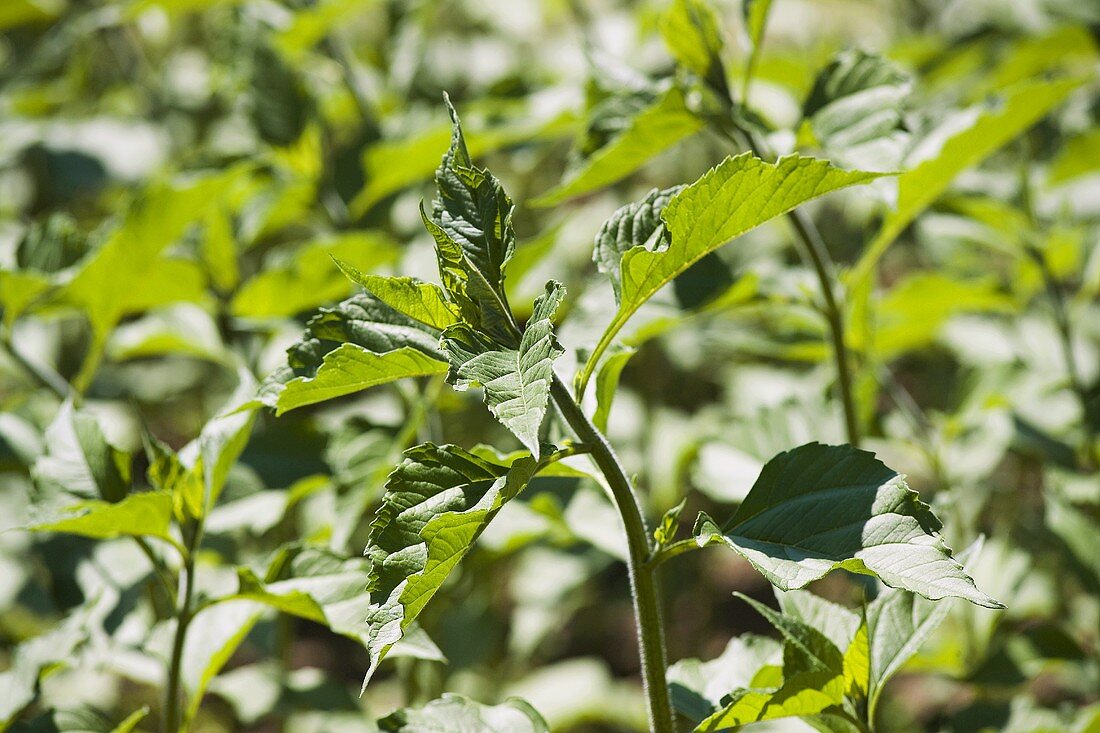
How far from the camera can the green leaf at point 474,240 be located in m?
0.92

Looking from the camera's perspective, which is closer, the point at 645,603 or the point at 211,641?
the point at 645,603

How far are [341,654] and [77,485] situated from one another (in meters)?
1.85

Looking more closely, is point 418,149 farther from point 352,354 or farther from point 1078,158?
point 1078,158

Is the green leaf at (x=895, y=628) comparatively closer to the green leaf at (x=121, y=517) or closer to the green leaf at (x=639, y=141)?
the green leaf at (x=639, y=141)

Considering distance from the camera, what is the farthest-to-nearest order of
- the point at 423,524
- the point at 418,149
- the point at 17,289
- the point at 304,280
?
the point at 418,149 → the point at 304,280 → the point at 17,289 → the point at 423,524

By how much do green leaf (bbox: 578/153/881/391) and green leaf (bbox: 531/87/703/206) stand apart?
0.98ft

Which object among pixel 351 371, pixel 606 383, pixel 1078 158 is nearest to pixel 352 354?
pixel 351 371

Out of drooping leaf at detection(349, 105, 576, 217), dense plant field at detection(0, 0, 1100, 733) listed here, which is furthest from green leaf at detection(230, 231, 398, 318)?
drooping leaf at detection(349, 105, 576, 217)

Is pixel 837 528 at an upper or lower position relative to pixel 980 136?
lower

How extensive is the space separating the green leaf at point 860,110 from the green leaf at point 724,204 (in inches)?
10.3

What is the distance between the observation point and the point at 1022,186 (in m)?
1.83

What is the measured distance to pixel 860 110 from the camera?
1.21m

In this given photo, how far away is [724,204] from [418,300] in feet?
0.96

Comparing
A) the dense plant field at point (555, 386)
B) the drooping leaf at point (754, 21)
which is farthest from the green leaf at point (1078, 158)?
the drooping leaf at point (754, 21)
